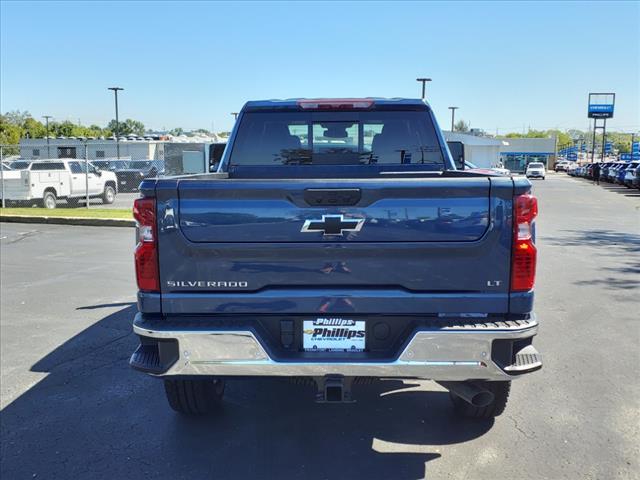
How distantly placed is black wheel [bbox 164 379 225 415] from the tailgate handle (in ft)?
5.00

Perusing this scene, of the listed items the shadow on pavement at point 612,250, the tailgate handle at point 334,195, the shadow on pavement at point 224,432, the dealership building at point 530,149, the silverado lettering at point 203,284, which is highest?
the dealership building at point 530,149

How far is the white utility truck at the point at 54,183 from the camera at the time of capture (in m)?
19.6

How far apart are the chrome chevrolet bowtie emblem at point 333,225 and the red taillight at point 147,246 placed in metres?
0.81

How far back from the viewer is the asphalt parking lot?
3.50 meters

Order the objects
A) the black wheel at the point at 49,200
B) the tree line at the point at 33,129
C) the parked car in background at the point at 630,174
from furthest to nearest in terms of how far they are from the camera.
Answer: the tree line at the point at 33,129 < the parked car in background at the point at 630,174 < the black wheel at the point at 49,200

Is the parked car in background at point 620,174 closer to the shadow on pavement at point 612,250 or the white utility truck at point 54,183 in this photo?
the shadow on pavement at point 612,250

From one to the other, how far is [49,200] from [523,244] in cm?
2018

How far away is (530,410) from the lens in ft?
14.0

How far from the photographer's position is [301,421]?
13.5ft

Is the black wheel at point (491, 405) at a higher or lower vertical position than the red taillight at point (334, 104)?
lower

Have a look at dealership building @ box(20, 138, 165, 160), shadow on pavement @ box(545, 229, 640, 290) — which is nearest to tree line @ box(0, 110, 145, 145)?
dealership building @ box(20, 138, 165, 160)

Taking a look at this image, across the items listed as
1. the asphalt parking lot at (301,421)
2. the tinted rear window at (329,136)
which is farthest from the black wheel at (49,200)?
the tinted rear window at (329,136)

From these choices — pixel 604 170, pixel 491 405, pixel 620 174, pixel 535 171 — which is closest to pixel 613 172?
pixel 620 174

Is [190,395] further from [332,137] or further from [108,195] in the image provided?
[108,195]
